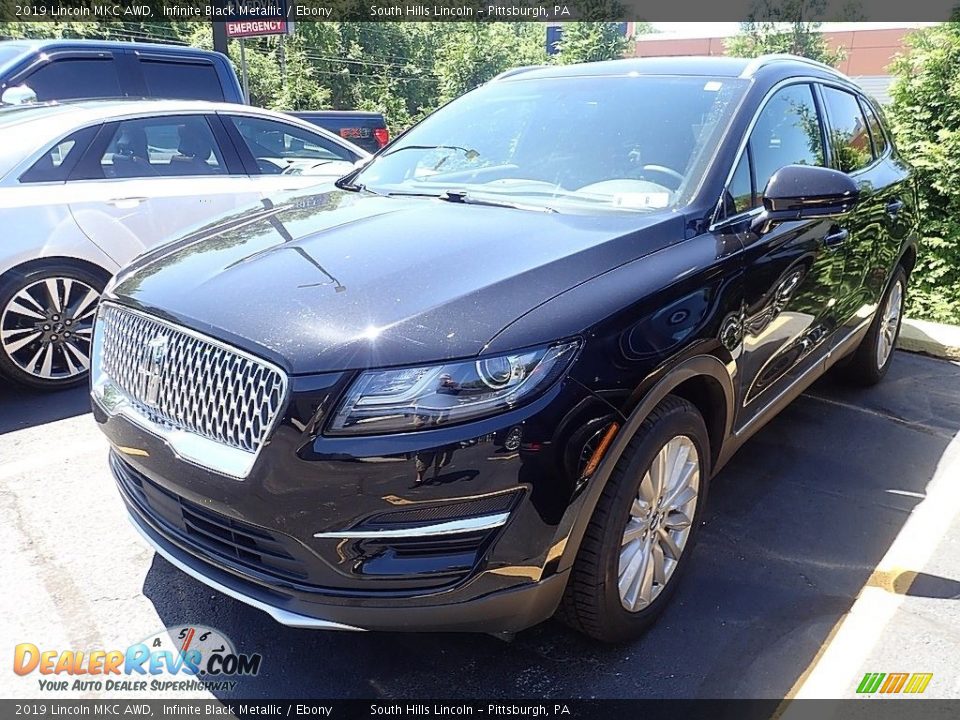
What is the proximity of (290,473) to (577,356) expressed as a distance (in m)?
0.78

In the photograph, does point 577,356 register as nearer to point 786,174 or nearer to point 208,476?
point 208,476

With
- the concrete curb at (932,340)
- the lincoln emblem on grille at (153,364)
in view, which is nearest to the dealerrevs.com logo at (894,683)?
the lincoln emblem on grille at (153,364)

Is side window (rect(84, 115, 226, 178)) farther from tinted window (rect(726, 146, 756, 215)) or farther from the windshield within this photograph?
tinted window (rect(726, 146, 756, 215))

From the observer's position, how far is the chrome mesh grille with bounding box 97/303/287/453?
1.89 m

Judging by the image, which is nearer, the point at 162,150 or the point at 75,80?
the point at 162,150

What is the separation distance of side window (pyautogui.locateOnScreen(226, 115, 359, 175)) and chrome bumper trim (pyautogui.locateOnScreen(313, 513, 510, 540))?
4157 mm

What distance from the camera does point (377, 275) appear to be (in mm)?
2158

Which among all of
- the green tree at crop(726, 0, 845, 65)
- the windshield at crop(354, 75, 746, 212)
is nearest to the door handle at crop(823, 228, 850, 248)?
the windshield at crop(354, 75, 746, 212)

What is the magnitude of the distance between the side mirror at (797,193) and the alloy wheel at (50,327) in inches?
147

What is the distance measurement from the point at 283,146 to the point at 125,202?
1489mm

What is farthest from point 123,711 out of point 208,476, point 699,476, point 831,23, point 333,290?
point 831,23

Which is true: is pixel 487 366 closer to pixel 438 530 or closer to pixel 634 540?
pixel 438 530

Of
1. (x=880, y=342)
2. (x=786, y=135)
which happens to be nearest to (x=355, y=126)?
(x=880, y=342)

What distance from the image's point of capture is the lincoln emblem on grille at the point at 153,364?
2145 mm
